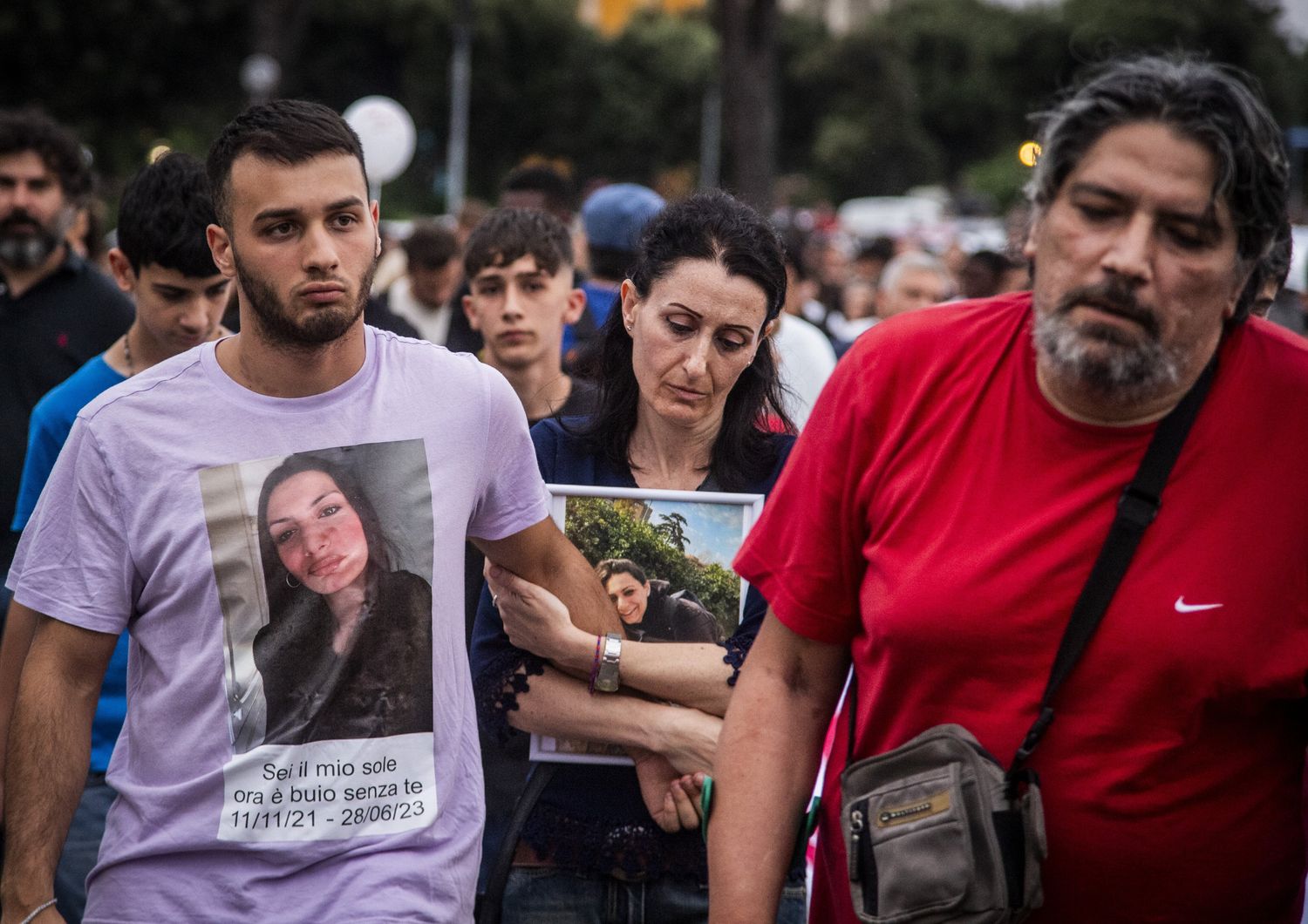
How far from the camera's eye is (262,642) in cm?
284

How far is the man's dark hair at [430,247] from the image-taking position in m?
9.66

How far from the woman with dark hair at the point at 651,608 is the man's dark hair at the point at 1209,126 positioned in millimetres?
1275

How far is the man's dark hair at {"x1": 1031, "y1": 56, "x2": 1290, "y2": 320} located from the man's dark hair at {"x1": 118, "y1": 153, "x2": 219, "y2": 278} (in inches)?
99.0

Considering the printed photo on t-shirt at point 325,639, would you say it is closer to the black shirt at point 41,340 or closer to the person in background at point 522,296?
the person in background at point 522,296

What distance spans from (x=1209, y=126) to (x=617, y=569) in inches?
62.9

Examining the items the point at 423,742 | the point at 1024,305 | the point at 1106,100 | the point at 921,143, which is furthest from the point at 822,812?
the point at 921,143

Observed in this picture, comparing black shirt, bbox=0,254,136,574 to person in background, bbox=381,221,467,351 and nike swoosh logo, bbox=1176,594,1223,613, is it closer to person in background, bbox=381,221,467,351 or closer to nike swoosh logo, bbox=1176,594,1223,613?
→ person in background, bbox=381,221,467,351

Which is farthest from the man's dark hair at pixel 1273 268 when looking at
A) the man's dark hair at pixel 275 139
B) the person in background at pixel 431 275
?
the person in background at pixel 431 275

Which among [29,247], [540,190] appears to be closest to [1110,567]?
[29,247]

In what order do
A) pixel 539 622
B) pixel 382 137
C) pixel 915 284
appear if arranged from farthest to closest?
pixel 382 137 < pixel 915 284 < pixel 539 622

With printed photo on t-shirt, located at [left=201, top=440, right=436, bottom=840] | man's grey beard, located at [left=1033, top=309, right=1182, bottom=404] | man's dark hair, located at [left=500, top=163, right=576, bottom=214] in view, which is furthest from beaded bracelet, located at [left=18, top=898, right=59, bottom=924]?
man's dark hair, located at [left=500, top=163, right=576, bottom=214]

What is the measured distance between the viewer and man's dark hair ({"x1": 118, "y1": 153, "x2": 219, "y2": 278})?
4.26 meters

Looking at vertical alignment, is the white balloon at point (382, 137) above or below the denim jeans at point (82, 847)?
above

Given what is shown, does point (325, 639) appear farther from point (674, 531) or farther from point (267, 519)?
point (674, 531)
